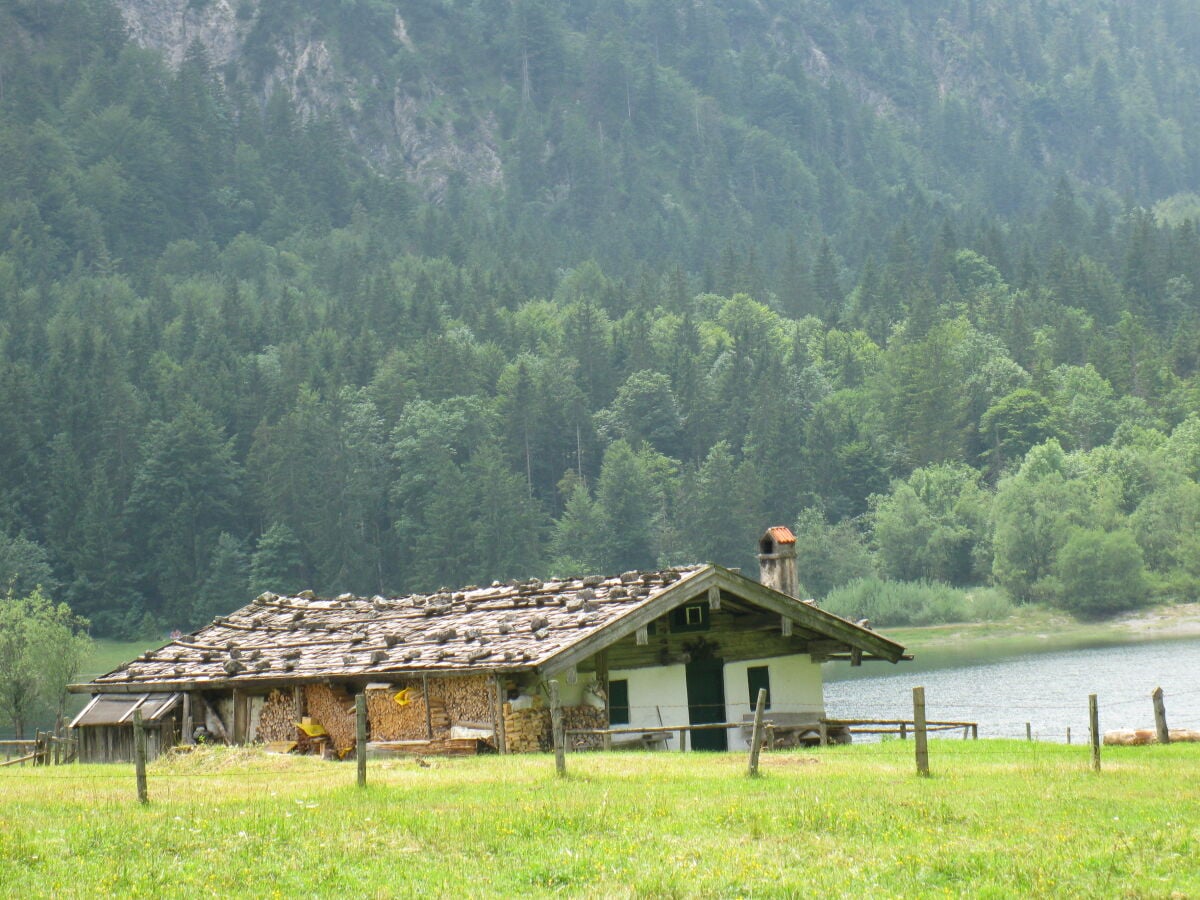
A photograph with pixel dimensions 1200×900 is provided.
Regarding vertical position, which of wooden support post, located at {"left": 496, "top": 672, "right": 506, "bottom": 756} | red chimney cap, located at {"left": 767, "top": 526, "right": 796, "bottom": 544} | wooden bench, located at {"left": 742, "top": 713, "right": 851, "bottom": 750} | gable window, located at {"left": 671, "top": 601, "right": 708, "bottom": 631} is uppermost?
red chimney cap, located at {"left": 767, "top": 526, "right": 796, "bottom": 544}

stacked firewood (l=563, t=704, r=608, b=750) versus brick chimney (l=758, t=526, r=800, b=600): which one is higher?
brick chimney (l=758, t=526, r=800, b=600)

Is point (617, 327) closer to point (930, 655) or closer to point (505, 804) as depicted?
point (930, 655)

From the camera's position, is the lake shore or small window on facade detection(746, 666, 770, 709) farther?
the lake shore

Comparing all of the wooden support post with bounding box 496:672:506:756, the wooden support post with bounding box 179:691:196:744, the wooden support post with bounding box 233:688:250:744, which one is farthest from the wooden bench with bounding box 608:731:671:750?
the wooden support post with bounding box 179:691:196:744

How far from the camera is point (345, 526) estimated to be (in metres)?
143

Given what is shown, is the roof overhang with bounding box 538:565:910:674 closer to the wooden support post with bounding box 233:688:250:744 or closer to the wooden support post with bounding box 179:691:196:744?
the wooden support post with bounding box 233:688:250:744

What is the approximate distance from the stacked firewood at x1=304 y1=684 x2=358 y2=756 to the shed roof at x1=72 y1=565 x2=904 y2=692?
530 millimetres

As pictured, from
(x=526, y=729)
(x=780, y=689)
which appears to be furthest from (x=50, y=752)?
(x=780, y=689)

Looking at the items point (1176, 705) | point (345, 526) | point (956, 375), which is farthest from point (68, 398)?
point (1176, 705)

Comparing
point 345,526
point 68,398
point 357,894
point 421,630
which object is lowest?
point 357,894

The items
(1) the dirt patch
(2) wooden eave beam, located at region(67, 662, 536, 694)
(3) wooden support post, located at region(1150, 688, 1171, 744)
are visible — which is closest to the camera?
(1) the dirt patch

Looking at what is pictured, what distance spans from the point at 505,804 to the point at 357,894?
4.81m

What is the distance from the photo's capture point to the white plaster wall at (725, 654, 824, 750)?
35125 mm

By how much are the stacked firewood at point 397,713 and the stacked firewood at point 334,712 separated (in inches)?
17.4
